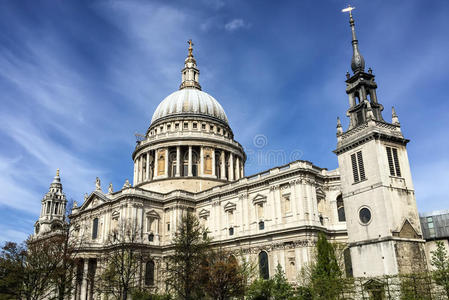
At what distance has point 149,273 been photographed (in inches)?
2044

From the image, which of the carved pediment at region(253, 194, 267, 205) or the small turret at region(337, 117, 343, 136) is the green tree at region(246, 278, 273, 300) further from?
the small turret at region(337, 117, 343, 136)

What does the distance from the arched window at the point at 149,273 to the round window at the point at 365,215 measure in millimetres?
30730

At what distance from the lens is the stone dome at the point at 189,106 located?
7069 cm

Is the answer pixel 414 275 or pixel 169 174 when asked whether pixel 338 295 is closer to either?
pixel 414 275

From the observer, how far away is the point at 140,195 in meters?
53.3

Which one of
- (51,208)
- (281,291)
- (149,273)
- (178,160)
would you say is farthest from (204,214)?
(51,208)

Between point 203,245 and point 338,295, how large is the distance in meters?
13.9

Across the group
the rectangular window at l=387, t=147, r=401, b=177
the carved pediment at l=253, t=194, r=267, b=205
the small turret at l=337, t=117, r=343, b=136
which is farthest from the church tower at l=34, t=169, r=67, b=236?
the rectangular window at l=387, t=147, r=401, b=177

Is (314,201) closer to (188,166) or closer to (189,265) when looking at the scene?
(189,265)

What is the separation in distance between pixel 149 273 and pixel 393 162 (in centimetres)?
3476

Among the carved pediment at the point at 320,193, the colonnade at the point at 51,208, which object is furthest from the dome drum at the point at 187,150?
the colonnade at the point at 51,208

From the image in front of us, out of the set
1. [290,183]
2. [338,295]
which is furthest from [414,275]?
[290,183]

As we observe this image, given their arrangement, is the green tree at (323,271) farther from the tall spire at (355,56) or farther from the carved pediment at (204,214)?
the carved pediment at (204,214)

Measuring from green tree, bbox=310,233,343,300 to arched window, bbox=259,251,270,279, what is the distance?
7.83m
